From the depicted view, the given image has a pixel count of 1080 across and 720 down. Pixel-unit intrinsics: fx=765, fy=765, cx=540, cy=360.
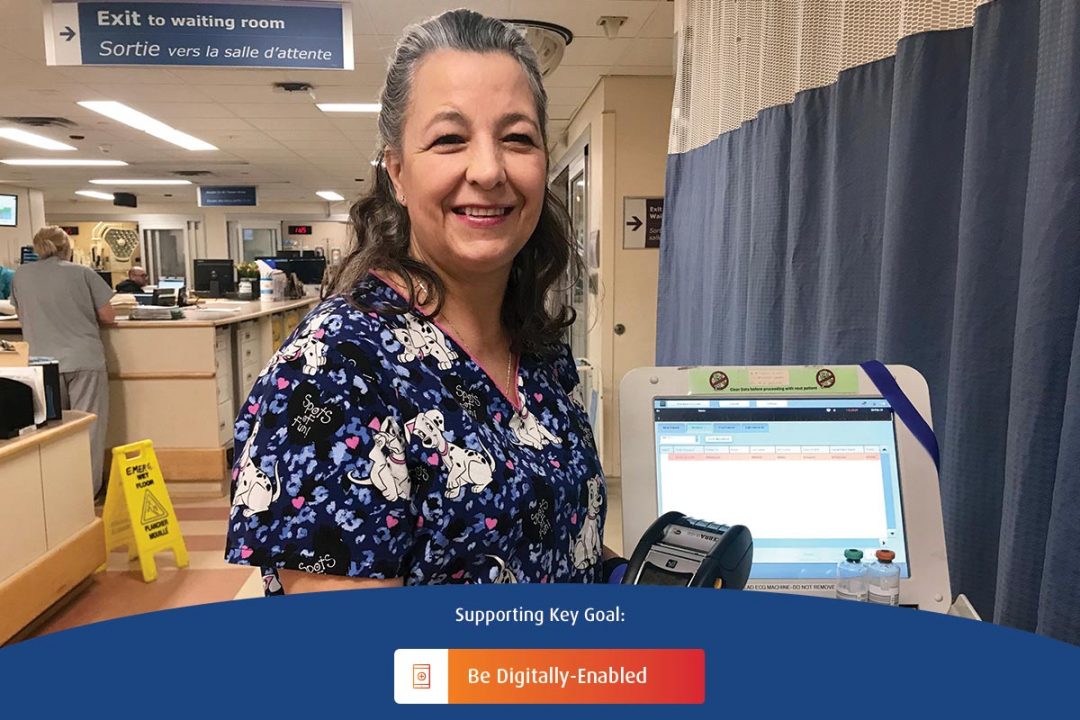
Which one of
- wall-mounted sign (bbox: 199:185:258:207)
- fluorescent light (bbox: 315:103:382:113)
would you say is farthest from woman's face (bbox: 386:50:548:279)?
wall-mounted sign (bbox: 199:185:258:207)

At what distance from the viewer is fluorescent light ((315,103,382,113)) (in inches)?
211

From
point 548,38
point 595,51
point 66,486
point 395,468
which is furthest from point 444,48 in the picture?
point 595,51

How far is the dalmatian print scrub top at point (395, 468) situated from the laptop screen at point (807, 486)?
166 millimetres

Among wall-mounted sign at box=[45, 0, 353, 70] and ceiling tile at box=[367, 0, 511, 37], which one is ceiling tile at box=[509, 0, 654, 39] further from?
wall-mounted sign at box=[45, 0, 353, 70]

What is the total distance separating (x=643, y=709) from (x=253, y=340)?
5.49m

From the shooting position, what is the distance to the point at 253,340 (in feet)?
18.1

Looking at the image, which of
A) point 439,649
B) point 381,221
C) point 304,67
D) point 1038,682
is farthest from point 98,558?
point 1038,682

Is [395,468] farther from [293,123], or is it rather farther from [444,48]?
[293,123]

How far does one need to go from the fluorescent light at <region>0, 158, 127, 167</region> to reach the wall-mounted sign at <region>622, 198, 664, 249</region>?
254 inches

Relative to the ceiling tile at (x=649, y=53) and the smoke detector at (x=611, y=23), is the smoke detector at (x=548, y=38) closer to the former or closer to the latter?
the smoke detector at (x=611, y=23)

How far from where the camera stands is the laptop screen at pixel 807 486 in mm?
970

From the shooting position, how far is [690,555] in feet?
2.59

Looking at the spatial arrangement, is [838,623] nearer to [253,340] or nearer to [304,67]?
[304,67]

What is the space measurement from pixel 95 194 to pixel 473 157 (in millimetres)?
13290
